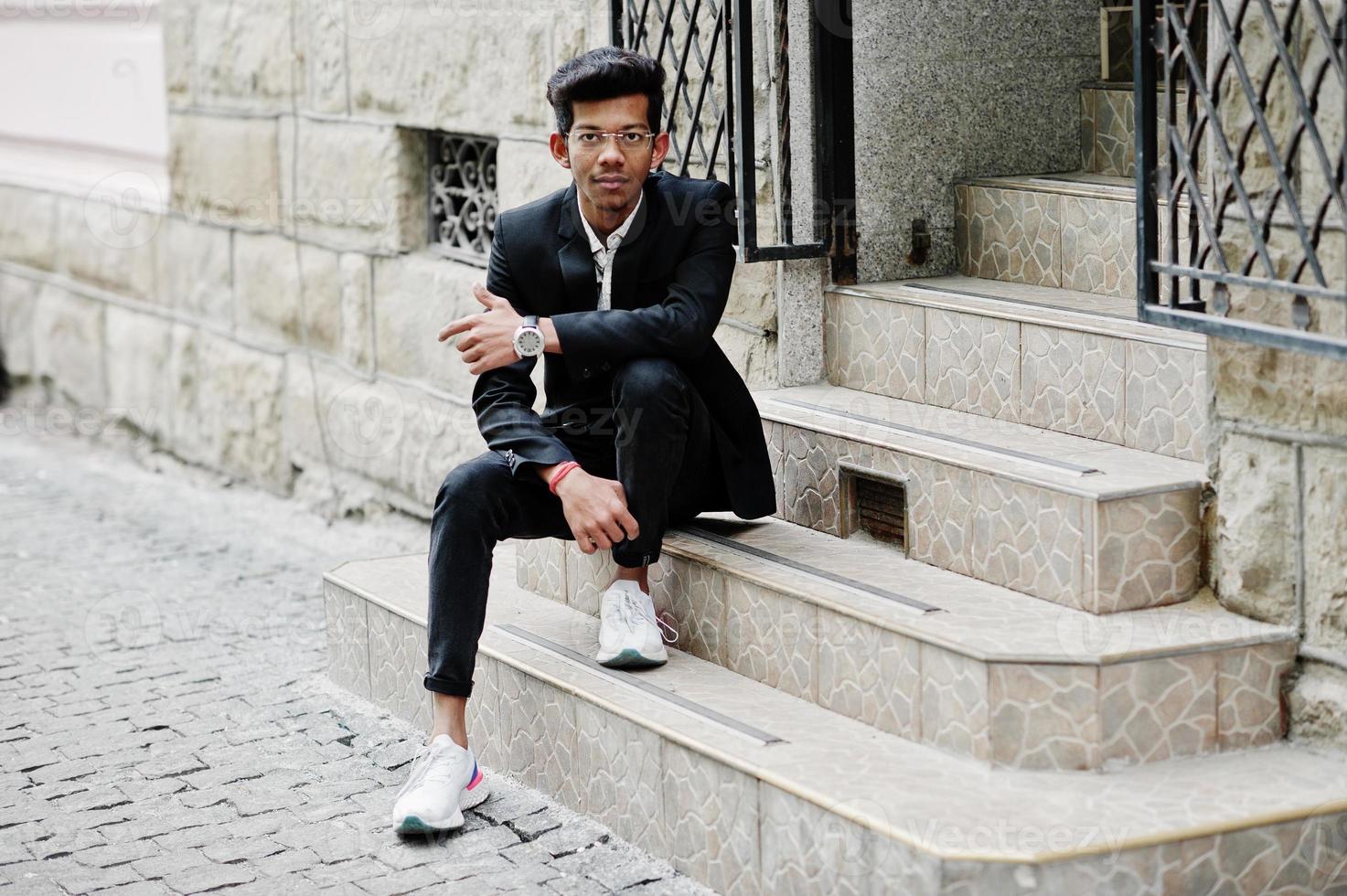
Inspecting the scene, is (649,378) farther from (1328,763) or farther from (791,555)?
(1328,763)

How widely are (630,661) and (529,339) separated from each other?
781 mm

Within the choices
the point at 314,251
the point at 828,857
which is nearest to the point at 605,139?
the point at 828,857

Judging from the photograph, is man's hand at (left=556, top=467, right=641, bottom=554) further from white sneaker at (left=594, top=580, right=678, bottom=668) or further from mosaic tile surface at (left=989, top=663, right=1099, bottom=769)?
mosaic tile surface at (left=989, top=663, right=1099, bottom=769)

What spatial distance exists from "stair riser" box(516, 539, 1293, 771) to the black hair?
3.88ft

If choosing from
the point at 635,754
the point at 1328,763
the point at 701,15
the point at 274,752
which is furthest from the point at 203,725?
the point at 1328,763

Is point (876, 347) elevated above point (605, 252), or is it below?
below

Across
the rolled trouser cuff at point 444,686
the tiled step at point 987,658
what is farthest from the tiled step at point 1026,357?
the rolled trouser cuff at point 444,686

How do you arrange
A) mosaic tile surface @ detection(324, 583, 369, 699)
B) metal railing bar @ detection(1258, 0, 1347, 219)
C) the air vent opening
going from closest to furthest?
metal railing bar @ detection(1258, 0, 1347, 219), the air vent opening, mosaic tile surface @ detection(324, 583, 369, 699)

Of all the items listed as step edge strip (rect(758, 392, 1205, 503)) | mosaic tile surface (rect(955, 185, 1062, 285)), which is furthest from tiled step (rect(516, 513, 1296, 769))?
mosaic tile surface (rect(955, 185, 1062, 285))

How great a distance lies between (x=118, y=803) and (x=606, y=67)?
6.84 feet

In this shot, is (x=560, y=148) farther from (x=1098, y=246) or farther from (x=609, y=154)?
(x=1098, y=246)

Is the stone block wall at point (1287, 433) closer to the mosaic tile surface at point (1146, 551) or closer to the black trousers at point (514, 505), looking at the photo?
the mosaic tile surface at point (1146, 551)

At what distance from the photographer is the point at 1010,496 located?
13.1 feet

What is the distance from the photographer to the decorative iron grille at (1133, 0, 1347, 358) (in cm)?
342
